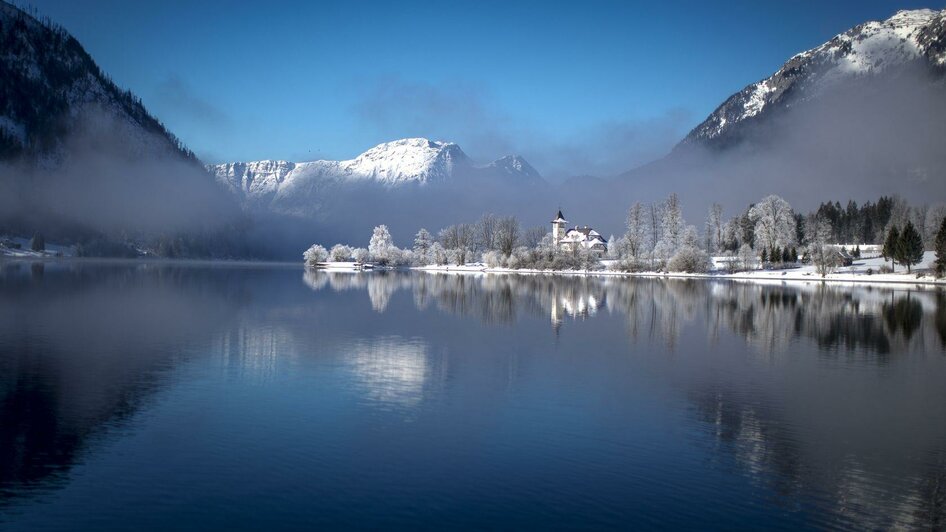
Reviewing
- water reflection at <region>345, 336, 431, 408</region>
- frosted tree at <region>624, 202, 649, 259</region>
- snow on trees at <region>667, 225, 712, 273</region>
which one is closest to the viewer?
water reflection at <region>345, 336, 431, 408</region>

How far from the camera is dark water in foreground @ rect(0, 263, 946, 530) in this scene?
1254cm

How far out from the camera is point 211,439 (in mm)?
16391

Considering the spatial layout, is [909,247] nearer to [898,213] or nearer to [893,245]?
[893,245]

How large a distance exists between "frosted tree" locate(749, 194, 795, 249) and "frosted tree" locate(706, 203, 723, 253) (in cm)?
1840

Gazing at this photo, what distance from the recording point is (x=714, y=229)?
511 ft

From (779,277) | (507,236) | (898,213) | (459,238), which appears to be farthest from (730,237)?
(459,238)

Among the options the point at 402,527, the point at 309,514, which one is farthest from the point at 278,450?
the point at 402,527

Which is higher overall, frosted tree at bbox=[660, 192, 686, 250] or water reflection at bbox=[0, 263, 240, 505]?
frosted tree at bbox=[660, 192, 686, 250]

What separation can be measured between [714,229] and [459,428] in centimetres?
15123

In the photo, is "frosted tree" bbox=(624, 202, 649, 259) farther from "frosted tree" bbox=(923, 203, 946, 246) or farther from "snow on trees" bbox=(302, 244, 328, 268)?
"snow on trees" bbox=(302, 244, 328, 268)

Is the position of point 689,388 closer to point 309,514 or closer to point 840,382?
point 840,382

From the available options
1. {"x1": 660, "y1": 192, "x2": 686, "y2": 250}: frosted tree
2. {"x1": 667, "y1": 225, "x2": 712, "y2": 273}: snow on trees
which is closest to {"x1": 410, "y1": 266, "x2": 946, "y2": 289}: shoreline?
{"x1": 667, "y1": 225, "x2": 712, "y2": 273}: snow on trees

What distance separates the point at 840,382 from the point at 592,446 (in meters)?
14.4

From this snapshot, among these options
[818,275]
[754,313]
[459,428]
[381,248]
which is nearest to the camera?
[459,428]
